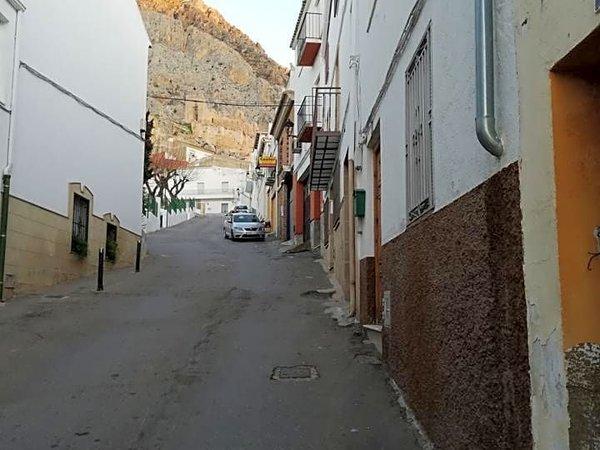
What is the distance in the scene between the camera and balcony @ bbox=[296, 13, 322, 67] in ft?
72.5

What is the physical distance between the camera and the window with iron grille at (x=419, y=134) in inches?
187

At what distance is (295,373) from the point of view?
7.05 m

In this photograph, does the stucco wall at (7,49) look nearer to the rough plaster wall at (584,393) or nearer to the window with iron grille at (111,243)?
the window with iron grille at (111,243)

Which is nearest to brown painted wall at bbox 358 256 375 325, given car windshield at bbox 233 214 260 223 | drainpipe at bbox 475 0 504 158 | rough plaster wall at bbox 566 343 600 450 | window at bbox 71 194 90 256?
drainpipe at bbox 475 0 504 158

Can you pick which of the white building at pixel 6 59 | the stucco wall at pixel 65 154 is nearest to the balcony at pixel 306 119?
the stucco wall at pixel 65 154

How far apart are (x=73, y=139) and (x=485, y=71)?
13350 mm

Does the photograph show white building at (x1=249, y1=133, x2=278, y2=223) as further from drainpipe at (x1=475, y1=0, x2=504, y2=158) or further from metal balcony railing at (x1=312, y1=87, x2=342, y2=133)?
drainpipe at (x1=475, y1=0, x2=504, y2=158)

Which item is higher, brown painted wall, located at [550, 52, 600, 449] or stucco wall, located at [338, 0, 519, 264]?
stucco wall, located at [338, 0, 519, 264]

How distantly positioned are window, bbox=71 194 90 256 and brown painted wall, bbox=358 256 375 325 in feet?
28.8

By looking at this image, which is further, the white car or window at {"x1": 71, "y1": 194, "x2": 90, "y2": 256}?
the white car

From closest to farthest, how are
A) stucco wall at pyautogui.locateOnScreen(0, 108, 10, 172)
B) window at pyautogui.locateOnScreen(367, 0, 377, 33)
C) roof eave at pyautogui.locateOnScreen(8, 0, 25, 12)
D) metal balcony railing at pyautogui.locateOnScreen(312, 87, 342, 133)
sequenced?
window at pyautogui.locateOnScreen(367, 0, 377, 33)
stucco wall at pyautogui.locateOnScreen(0, 108, 10, 172)
roof eave at pyautogui.locateOnScreen(8, 0, 25, 12)
metal balcony railing at pyautogui.locateOnScreen(312, 87, 342, 133)

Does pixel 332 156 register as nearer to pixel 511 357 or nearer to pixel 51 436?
pixel 51 436

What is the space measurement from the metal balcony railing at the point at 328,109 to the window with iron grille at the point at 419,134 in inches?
323

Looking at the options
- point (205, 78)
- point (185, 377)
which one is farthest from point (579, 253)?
point (205, 78)
